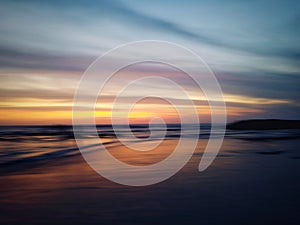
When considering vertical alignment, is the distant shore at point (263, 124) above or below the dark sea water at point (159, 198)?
above

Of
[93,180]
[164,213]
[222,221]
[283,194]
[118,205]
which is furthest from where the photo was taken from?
[93,180]

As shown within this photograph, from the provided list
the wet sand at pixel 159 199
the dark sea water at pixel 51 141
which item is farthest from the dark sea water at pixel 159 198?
the dark sea water at pixel 51 141

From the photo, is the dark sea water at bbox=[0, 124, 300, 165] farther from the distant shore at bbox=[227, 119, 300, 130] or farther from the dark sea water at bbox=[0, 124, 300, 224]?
the distant shore at bbox=[227, 119, 300, 130]

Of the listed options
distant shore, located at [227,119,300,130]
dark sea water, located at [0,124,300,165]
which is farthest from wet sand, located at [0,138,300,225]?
distant shore, located at [227,119,300,130]

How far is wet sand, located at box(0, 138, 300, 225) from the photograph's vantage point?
482cm

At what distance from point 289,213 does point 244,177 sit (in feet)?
10.5

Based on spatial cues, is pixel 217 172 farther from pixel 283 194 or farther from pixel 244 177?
pixel 283 194

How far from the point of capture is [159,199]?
19.6 feet

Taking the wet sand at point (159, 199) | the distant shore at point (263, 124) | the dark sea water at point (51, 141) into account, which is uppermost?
the distant shore at point (263, 124)

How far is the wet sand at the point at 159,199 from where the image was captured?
482 cm

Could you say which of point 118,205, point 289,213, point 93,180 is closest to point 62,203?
point 118,205

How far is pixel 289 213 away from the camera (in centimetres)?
494

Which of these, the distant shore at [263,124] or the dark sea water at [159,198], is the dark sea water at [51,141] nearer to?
the dark sea water at [159,198]

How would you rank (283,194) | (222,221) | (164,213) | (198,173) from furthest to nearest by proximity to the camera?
(198,173)
(283,194)
(164,213)
(222,221)
